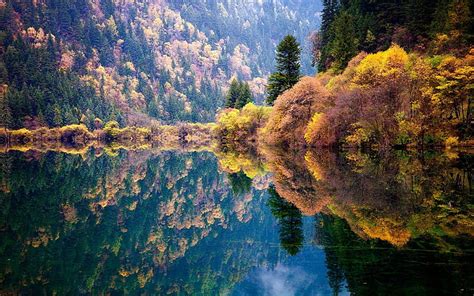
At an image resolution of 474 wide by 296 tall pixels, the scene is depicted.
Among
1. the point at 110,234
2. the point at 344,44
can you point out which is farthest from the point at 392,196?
the point at 344,44

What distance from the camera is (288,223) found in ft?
61.6

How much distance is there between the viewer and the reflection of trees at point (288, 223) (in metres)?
15.6

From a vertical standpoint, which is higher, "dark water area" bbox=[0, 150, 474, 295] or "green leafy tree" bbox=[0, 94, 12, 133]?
"green leafy tree" bbox=[0, 94, 12, 133]

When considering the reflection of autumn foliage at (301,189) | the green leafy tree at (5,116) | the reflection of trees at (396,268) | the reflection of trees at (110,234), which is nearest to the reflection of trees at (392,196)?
the reflection of autumn foliage at (301,189)

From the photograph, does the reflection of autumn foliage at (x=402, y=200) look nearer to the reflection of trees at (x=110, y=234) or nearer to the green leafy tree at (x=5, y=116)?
the reflection of trees at (x=110, y=234)

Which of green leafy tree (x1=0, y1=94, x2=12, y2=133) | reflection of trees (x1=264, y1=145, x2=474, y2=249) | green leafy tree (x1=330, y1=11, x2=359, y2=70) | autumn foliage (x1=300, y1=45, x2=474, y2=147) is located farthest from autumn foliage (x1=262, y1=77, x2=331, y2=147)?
green leafy tree (x1=0, y1=94, x2=12, y2=133)

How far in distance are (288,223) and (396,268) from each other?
24.4ft

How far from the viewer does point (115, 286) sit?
12.2 meters

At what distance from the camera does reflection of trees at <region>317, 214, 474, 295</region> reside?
33.7 feet

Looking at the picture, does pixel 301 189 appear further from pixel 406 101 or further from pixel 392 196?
pixel 406 101

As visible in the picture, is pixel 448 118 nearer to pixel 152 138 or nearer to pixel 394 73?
pixel 394 73

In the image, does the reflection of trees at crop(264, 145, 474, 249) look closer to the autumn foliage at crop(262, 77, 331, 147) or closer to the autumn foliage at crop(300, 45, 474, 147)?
the autumn foliage at crop(300, 45, 474, 147)

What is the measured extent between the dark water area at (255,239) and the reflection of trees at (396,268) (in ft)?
0.11

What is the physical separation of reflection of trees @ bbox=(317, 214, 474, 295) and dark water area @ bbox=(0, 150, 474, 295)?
3 cm
